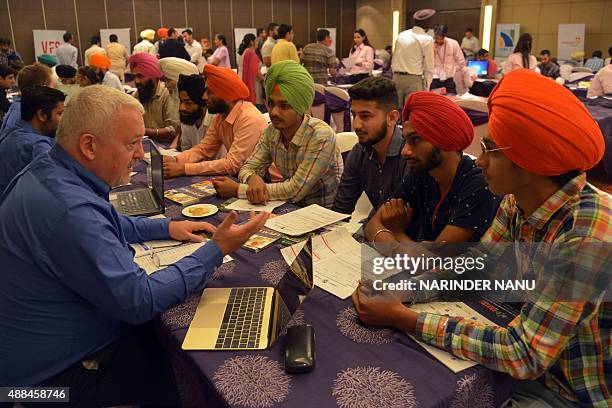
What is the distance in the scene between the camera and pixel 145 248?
1914mm

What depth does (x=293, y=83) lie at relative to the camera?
8.75ft

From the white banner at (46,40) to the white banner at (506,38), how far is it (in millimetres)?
10861

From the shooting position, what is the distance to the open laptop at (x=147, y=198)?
238 cm

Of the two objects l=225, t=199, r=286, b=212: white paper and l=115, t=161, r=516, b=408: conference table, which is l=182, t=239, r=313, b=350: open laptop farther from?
l=225, t=199, r=286, b=212: white paper

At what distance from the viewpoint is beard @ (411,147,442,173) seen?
1.92 meters

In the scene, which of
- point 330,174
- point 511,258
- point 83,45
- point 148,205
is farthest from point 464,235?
point 83,45

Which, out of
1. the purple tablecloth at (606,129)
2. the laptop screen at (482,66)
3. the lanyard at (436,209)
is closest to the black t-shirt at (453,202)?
the lanyard at (436,209)

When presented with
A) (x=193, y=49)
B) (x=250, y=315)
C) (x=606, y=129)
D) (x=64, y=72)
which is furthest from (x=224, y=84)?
(x=193, y=49)

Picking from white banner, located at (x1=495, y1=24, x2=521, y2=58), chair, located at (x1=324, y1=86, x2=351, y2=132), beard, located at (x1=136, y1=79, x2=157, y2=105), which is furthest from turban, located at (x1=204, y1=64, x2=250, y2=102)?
white banner, located at (x1=495, y1=24, x2=521, y2=58)

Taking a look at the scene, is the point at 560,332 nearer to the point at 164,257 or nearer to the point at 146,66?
the point at 164,257

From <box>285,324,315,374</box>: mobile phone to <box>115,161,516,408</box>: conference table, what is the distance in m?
0.02

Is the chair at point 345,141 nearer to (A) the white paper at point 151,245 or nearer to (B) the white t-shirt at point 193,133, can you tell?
(B) the white t-shirt at point 193,133

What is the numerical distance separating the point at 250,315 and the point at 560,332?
80 centimetres

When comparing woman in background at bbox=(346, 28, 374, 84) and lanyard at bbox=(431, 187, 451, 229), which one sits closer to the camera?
lanyard at bbox=(431, 187, 451, 229)
